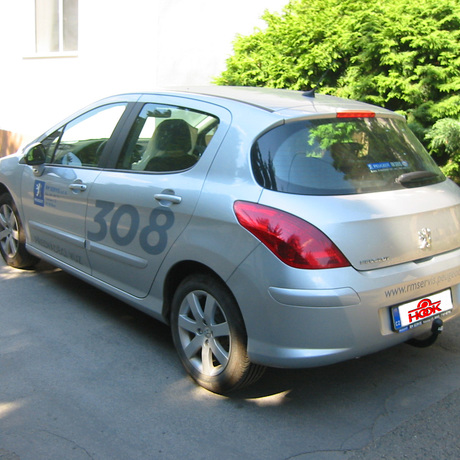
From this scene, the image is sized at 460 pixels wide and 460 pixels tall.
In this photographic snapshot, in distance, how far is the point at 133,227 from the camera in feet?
13.2

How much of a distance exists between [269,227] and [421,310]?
97cm

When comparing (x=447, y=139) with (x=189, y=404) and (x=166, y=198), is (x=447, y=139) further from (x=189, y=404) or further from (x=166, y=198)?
(x=189, y=404)

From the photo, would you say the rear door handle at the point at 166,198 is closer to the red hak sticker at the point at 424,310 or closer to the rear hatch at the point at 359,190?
the rear hatch at the point at 359,190

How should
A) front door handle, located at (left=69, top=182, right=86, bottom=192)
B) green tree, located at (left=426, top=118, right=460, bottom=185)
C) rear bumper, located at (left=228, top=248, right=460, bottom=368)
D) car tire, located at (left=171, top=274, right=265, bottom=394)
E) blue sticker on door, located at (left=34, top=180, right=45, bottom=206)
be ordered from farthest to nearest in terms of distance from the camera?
1. green tree, located at (left=426, top=118, right=460, bottom=185)
2. blue sticker on door, located at (left=34, top=180, right=45, bottom=206)
3. front door handle, located at (left=69, top=182, right=86, bottom=192)
4. car tire, located at (left=171, top=274, right=265, bottom=394)
5. rear bumper, located at (left=228, top=248, right=460, bottom=368)

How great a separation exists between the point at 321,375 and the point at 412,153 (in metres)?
1.47

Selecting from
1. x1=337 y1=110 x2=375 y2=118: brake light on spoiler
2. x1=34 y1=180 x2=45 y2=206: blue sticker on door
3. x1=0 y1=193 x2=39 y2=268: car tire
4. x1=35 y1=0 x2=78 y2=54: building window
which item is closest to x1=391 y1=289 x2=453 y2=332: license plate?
x1=337 y1=110 x2=375 y2=118: brake light on spoiler

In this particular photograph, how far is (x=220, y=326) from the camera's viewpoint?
3.46 m

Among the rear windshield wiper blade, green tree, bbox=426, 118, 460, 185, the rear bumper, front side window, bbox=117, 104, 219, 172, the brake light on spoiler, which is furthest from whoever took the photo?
green tree, bbox=426, 118, 460, 185

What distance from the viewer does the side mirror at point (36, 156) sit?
5035 mm

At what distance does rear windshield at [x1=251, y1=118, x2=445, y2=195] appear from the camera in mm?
3266

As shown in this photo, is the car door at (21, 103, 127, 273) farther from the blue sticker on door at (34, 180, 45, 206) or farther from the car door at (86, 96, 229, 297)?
the car door at (86, 96, 229, 297)

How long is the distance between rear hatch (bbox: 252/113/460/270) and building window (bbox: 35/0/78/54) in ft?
33.8

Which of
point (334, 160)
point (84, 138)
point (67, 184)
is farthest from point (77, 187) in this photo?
point (334, 160)

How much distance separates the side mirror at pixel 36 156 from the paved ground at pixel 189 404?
130 centimetres
